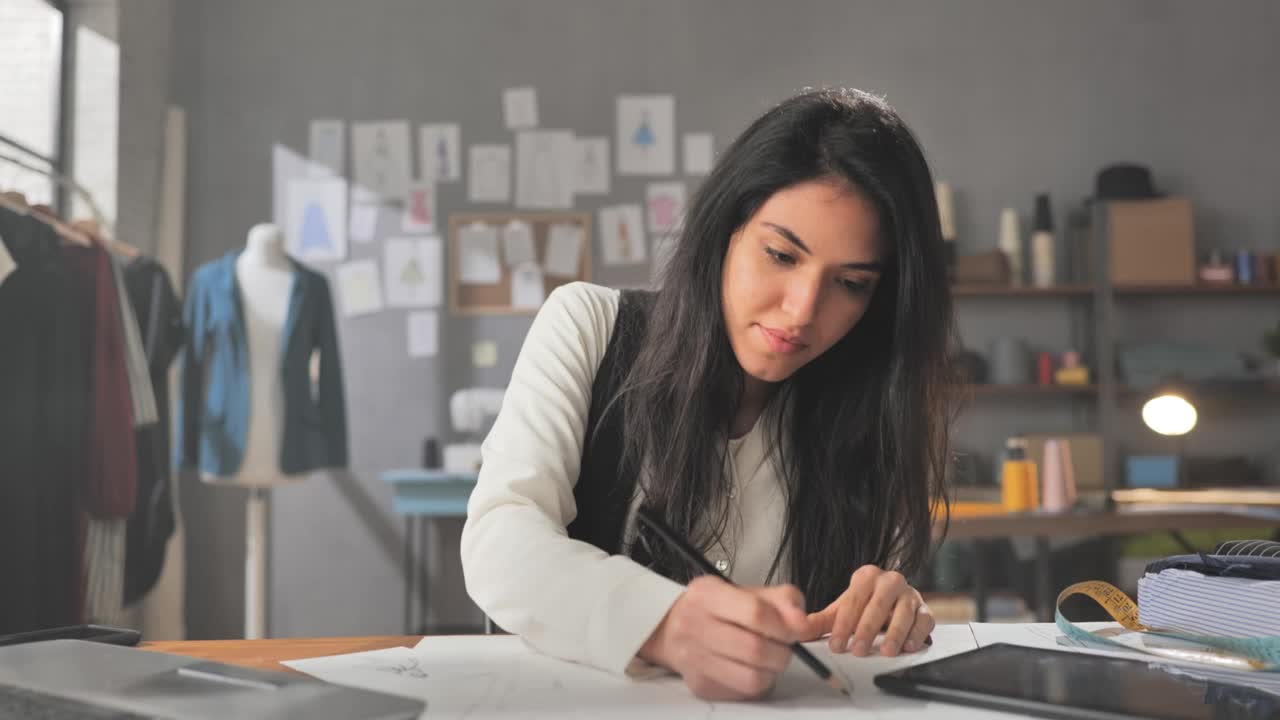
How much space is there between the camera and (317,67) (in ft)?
14.9

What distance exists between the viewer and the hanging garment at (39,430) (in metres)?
2.42

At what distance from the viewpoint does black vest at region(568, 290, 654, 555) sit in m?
1.23

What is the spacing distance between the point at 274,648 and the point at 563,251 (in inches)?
142

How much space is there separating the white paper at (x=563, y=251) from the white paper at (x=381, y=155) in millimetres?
676

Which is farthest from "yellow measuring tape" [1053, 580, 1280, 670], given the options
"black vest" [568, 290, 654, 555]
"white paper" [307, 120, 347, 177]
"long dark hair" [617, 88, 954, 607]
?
"white paper" [307, 120, 347, 177]

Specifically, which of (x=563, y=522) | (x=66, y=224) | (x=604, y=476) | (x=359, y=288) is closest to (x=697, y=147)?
(x=359, y=288)

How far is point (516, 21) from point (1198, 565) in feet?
13.4

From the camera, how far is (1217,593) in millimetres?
964

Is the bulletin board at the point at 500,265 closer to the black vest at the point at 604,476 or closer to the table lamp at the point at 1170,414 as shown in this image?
the table lamp at the point at 1170,414

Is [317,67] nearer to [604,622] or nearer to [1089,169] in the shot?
[1089,169]

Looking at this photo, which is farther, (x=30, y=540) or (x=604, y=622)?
(x=30, y=540)

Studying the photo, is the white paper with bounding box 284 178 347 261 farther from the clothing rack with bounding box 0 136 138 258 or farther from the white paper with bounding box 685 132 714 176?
the white paper with bounding box 685 132 714 176

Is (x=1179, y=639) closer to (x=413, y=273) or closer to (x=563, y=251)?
(x=563, y=251)

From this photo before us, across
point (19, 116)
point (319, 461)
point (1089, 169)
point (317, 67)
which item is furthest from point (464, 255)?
point (1089, 169)
